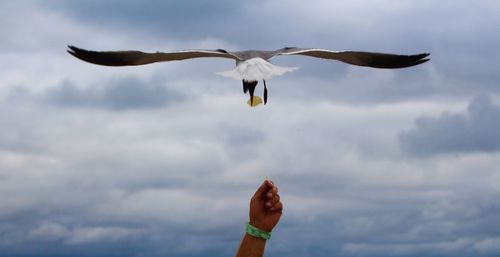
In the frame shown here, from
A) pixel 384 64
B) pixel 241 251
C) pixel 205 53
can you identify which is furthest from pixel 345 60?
pixel 241 251

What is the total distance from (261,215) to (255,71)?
5.96 ft

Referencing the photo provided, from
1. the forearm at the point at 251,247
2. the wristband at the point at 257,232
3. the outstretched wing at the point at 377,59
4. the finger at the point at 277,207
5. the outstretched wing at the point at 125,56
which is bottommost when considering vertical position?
the forearm at the point at 251,247

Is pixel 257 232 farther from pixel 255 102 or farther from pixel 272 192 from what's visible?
pixel 255 102

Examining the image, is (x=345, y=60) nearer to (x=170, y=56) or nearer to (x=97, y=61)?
(x=170, y=56)

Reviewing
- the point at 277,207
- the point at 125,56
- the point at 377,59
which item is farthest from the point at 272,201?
the point at 377,59

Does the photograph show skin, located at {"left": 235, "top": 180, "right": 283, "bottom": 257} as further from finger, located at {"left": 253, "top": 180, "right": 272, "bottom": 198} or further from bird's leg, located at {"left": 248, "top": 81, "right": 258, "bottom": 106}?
bird's leg, located at {"left": 248, "top": 81, "right": 258, "bottom": 106}

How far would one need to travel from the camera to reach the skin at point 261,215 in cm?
873

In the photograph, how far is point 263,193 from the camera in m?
8.77

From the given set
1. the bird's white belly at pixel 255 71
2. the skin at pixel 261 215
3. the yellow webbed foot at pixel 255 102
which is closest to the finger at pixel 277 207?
the skin at pixel 261 215

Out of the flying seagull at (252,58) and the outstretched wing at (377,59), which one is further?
the outstretched wing at (377,59)

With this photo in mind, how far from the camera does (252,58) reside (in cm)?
794

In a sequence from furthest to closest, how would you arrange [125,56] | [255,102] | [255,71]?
[125,56]
[255,102]
[255,71]

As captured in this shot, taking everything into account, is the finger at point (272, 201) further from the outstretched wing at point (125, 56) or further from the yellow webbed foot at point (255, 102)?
the outstretched wing at point (125, 56)

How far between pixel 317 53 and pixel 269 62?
1.65 metres
